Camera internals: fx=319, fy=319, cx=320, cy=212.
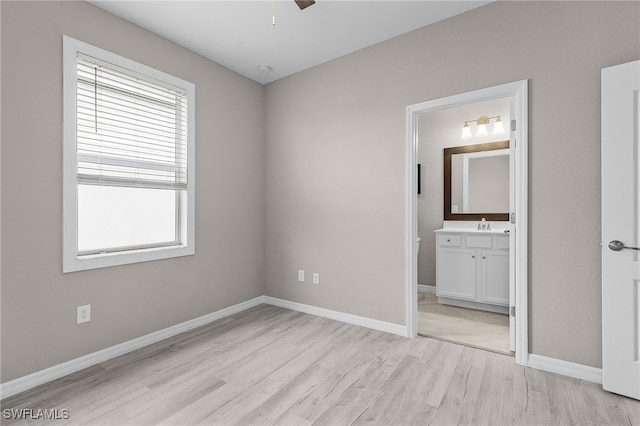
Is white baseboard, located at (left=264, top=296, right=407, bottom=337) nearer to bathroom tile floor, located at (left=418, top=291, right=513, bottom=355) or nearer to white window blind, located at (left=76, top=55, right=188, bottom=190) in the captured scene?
bathroom tile floor, located at (left=418, top=291, right=513, bottom=355)

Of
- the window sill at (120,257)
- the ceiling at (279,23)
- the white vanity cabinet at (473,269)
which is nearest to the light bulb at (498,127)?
the white vanity cabinet at (473,269)

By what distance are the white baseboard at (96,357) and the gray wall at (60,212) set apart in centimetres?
4

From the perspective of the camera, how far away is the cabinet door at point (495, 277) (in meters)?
3.40

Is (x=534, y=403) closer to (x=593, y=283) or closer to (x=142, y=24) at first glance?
(x=593, y=283)

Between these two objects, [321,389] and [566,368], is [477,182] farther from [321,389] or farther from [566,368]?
[321,389]

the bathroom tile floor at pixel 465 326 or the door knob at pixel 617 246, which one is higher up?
the door knob at pixel 617 246

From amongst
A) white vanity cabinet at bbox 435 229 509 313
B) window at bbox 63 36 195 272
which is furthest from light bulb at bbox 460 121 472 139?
window at bbox 63 36 195 272

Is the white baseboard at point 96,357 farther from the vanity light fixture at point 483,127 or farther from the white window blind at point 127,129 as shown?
the vanity light fixture at point 483,127

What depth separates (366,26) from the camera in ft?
8.85

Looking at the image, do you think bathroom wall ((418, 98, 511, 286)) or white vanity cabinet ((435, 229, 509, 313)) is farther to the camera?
bathroom wall ((418, 98, 511, 286))

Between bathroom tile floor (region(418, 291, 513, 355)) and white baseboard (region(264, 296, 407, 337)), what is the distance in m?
0.25

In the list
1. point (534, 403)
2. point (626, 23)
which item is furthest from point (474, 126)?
point (534, 403)

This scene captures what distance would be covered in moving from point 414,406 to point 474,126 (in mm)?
3438

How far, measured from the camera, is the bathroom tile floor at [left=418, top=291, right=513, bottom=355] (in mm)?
2725
